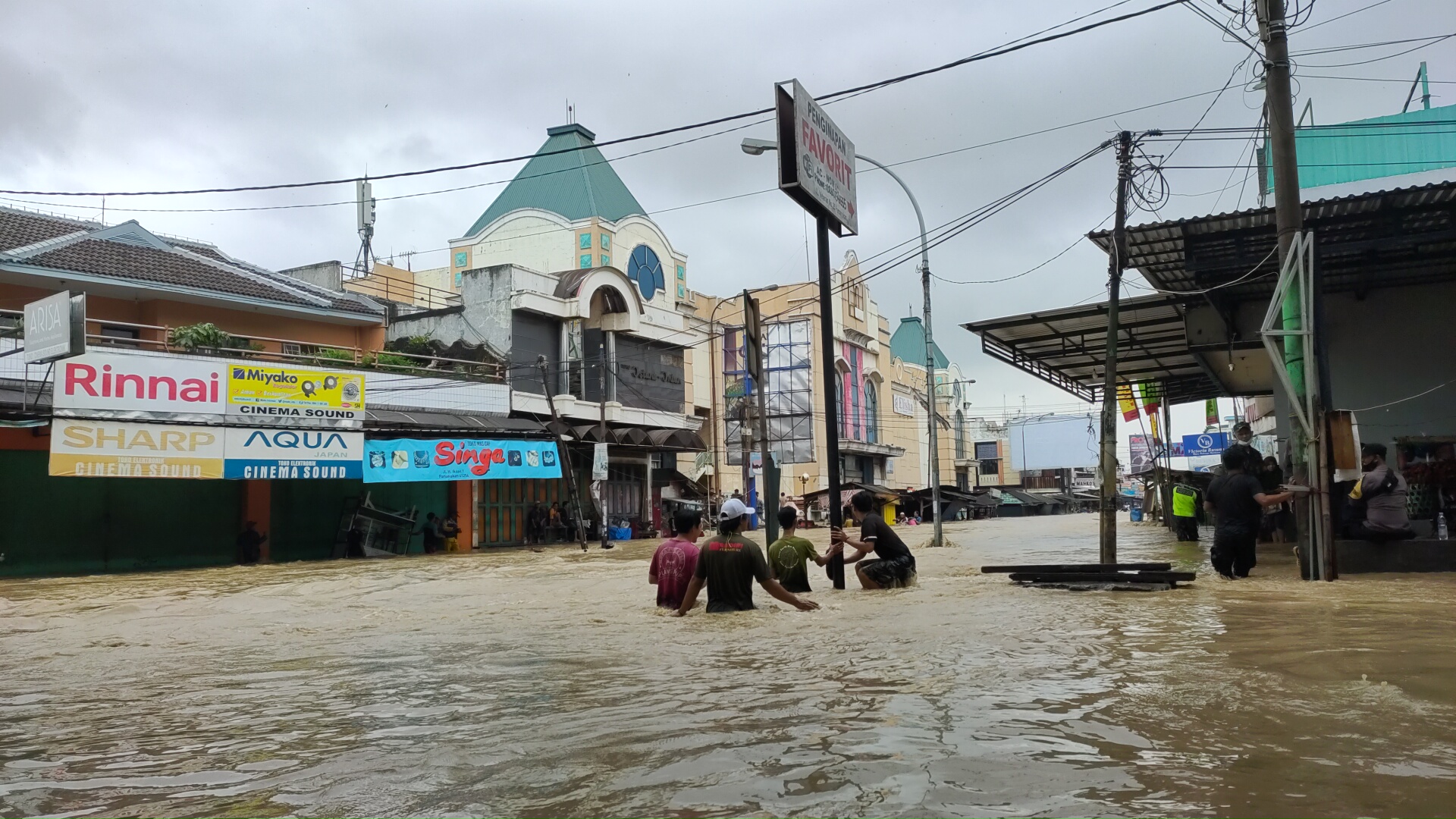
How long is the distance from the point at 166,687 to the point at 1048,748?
5.65 metres

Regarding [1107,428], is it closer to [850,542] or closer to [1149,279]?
[1149,279]

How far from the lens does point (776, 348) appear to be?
5556cm

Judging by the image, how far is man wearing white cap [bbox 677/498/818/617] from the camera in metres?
9.37

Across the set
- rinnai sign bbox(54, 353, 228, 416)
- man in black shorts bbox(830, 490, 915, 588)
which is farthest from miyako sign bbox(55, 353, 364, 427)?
man in black shorts bbox(830, 490, 915, 588)

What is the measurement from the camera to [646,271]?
44938 mm

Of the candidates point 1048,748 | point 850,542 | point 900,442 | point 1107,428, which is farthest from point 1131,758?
point 900,442

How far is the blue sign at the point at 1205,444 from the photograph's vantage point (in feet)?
155

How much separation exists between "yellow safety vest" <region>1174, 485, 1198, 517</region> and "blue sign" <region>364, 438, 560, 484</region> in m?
16.6

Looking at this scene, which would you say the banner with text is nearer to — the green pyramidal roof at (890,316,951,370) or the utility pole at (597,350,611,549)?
the utility pole at (597,350,611,549)

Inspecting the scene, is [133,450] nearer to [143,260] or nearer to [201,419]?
[201,419]

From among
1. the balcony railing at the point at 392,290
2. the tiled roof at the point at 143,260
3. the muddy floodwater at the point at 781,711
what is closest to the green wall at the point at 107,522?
the tiled roof at the point at 143,260

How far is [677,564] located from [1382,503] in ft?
26.8

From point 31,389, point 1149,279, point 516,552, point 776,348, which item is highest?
point 776,348

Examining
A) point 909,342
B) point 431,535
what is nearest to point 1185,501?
point 431,535
